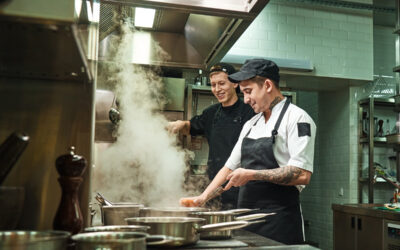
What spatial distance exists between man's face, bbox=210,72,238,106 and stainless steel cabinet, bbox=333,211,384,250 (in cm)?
162

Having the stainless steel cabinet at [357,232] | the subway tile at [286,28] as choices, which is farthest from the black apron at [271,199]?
the subway tile at [286,28]

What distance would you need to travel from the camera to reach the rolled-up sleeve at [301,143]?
6.61 ft

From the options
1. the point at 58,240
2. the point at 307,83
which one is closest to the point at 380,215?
the point at 307,83

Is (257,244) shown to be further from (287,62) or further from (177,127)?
(287,62)

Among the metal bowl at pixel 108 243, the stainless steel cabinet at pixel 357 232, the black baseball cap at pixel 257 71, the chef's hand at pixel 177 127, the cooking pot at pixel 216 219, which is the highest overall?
the black baseball cap at pixel 257 71

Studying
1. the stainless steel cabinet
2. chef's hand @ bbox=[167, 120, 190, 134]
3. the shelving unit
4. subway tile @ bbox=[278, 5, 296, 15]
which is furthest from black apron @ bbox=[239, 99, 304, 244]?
the shelving unit

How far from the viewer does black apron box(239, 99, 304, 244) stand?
1.93 meters

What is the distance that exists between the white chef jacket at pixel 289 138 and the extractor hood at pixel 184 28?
1.56 feet

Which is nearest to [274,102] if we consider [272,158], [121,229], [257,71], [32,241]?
[257,71]

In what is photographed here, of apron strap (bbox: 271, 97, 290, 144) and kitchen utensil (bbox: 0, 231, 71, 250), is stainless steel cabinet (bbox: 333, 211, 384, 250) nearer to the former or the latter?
apron strap (bbox: 271, 97, 290, 144)

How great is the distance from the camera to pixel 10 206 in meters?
0.99

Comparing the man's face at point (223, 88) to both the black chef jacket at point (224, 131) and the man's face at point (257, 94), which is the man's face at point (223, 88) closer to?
the black chef jacket at point (224, 131)

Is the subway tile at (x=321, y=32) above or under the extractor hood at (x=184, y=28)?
above

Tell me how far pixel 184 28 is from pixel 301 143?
1.03 m
